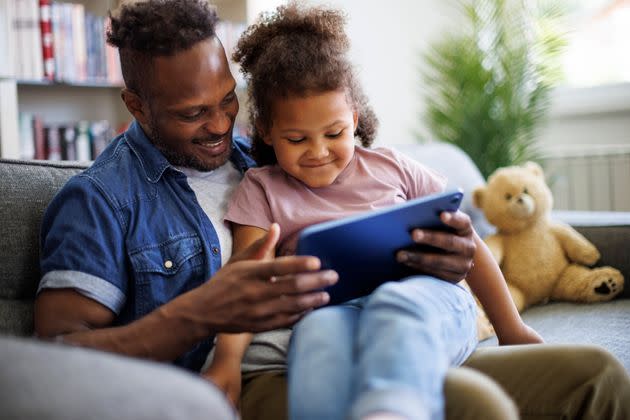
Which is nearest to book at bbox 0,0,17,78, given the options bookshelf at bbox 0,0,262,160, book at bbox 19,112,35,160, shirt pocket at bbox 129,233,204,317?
bookshelf at bbox 0,0,262,160

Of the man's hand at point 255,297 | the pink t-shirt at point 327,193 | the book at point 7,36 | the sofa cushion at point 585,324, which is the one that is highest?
the book at point 7,36

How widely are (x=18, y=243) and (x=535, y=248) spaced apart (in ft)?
4.40

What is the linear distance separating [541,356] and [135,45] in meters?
0.93

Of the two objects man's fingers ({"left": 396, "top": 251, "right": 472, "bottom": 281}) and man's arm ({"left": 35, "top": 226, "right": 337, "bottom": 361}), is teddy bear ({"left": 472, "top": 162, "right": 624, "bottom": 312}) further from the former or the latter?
man's arm ({"left": 35, "top": 226, "right": 337, "bottom": 361})

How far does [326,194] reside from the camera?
4.42ft

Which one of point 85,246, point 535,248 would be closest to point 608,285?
point 535,248

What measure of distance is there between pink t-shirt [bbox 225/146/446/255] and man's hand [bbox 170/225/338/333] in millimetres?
234

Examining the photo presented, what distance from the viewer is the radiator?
124 inches

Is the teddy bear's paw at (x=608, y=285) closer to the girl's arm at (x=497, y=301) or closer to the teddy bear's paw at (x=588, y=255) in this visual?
the teddy bear's paw at (x=588, y=255)

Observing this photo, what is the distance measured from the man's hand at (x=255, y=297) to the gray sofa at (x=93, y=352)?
284 mm

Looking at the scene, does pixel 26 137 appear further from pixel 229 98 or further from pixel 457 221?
pixel 457 221

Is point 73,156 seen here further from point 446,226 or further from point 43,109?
point 446,226

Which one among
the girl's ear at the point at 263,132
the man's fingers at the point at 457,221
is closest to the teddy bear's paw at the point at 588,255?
the man's fingers at the point at 457,221

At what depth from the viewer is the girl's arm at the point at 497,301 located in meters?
1.31
